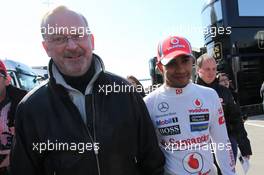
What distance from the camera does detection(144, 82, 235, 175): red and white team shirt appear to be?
7.82 ft

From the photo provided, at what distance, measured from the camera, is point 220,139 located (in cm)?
259

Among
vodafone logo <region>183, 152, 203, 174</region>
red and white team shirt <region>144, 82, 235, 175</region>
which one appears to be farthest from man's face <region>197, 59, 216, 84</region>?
vodafone logo <region>183, 152, 203, 174</region>

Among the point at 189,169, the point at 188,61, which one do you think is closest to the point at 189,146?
the point at 189,169

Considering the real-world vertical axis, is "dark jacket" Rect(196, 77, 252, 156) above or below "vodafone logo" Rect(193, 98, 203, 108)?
below

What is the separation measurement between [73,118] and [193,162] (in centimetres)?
85

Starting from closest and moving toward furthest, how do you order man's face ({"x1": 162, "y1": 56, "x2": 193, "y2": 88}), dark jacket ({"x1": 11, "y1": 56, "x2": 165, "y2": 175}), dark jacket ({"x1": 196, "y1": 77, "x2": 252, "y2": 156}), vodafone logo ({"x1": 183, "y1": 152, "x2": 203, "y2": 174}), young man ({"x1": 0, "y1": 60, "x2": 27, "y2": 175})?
dark jacket ({"x1": 11, "y1": 56, "x2": 165, "y2": 175})
vodafone logo ({"x1": 183, "y1": 152, "x2": 203, "y2": 174})
man's face ({"x1": 162, "y1": 56, "x2": 193, "y2": 88})
young man ({"x1": 0, "y1": 60, "x2": 27, "y2": 175})
dark jacket ({"x1": 196, "y1": 77, "x2": 252, "y2": 156})

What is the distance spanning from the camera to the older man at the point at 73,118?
1.94 meters

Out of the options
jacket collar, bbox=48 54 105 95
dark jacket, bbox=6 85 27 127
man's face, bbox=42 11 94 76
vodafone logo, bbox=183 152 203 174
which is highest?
man's face, bbox=42 11 94 76

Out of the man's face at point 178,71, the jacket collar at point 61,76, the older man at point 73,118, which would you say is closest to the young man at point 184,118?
the man's face at point 178,71

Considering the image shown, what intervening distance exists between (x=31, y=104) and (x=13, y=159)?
0.31m

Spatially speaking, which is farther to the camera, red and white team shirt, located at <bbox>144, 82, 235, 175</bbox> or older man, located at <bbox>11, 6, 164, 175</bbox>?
red and white team shirt, located at <bbox>144, 82, 235, 175</bbox>

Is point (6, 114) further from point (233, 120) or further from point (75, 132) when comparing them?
point (233, 120)

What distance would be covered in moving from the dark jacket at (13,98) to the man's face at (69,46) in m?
1.04

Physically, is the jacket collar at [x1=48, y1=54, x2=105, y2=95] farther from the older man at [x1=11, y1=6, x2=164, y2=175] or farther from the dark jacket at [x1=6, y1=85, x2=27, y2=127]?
the dark jacket at [x1=6, y1=85, x2=27, y2=127]
